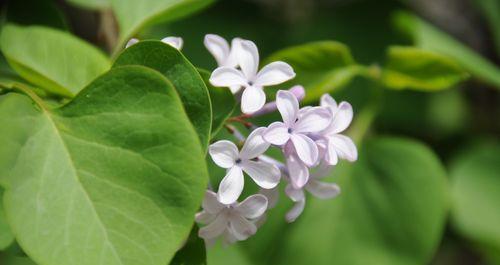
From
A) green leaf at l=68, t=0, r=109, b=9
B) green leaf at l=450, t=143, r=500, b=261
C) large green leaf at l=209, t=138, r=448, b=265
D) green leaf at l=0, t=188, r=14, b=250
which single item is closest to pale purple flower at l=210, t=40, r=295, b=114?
green leaf at l=0, t=188, r=14, b=250

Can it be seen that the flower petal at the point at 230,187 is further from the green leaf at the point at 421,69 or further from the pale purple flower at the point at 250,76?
the green leaf at the point at 421,69

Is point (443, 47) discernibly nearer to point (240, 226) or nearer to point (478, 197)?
point (478, 197)

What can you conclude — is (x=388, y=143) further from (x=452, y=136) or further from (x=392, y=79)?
(x=452, y=136)

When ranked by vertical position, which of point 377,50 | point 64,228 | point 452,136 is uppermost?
point 64,228

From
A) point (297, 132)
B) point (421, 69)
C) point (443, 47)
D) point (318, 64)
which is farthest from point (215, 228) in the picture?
point (443, 47)

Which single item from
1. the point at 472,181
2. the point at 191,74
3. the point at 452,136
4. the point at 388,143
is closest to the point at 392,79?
the point at 388,143

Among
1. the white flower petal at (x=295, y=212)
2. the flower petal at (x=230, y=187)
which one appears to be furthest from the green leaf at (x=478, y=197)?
the flower petal at (x=230, y=187)

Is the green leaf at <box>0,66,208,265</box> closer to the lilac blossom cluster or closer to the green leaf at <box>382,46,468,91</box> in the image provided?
the lilac blossom cluster
